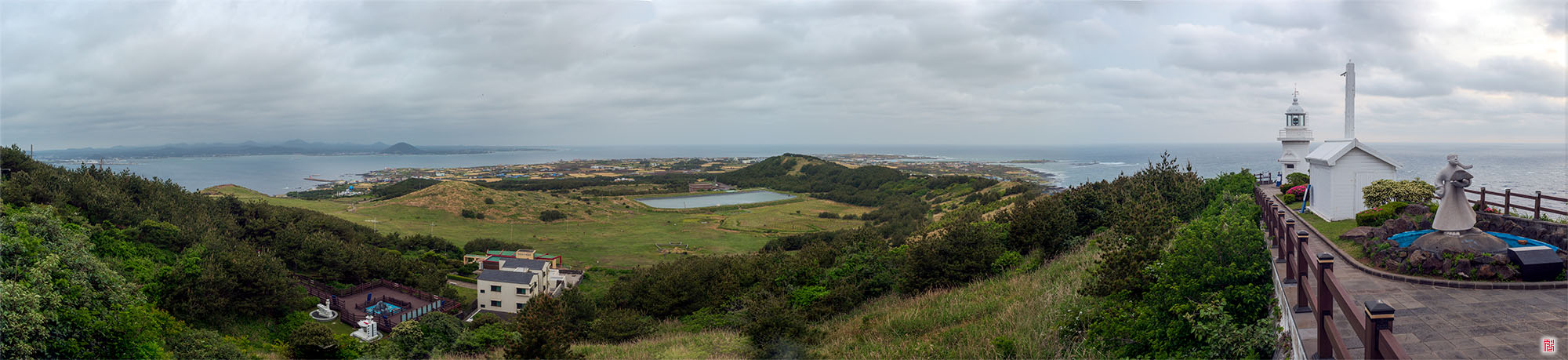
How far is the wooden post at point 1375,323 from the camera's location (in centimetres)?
258

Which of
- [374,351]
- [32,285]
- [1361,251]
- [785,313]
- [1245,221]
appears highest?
[1245,221]

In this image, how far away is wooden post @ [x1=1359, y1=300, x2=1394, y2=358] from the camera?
258cm

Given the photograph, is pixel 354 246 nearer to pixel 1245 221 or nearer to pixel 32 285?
pixel 32 285

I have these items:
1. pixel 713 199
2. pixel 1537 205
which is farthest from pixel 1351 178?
pixel 713 199

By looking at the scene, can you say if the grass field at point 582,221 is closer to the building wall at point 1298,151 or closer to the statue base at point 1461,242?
the building wall at point 1298,151

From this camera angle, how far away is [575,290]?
2159 cm

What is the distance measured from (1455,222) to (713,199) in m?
75.1

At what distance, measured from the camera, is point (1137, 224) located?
26.2 ft

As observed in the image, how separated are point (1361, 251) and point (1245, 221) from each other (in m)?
3.03

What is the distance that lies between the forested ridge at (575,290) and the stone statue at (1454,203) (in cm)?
176

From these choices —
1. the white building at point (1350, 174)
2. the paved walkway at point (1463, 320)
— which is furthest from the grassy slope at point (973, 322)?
the white building at point (1350, 174)

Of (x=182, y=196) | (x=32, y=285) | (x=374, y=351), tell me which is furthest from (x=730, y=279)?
(x=182, y=196)

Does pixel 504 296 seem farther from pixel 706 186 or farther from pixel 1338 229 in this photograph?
pixel 706 186

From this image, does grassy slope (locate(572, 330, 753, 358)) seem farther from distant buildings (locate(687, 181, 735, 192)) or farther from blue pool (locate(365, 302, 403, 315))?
distant buildings (locate(687, 181, 735, 192))
